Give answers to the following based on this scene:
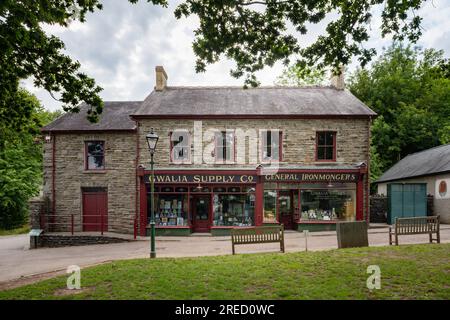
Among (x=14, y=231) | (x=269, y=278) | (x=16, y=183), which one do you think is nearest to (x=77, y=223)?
(x=14, y=231)

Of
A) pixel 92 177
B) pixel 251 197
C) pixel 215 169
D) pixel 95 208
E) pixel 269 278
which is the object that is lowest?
pixel 269 278

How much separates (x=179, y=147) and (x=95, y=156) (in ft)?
16.8

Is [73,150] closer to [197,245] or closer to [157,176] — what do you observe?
[157,176]

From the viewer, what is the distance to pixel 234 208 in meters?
16.7

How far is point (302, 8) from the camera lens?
789 cm

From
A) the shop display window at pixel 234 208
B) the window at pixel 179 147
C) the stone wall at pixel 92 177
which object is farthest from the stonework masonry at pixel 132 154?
the shop display window at pixel 234 208

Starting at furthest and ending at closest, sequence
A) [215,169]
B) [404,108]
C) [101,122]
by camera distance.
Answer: [404,108], [101,122], [215,169]

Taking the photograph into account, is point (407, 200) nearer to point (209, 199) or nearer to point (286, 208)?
point (286, 208)

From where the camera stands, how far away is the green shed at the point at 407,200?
59.4 ft

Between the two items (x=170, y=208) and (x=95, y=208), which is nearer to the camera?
(x=170, y=208)

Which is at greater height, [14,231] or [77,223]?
[77,223]

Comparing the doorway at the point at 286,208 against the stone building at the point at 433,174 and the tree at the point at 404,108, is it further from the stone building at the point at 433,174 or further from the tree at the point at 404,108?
the tree at the point at 404,108

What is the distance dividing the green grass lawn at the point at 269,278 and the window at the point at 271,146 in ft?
27.6
